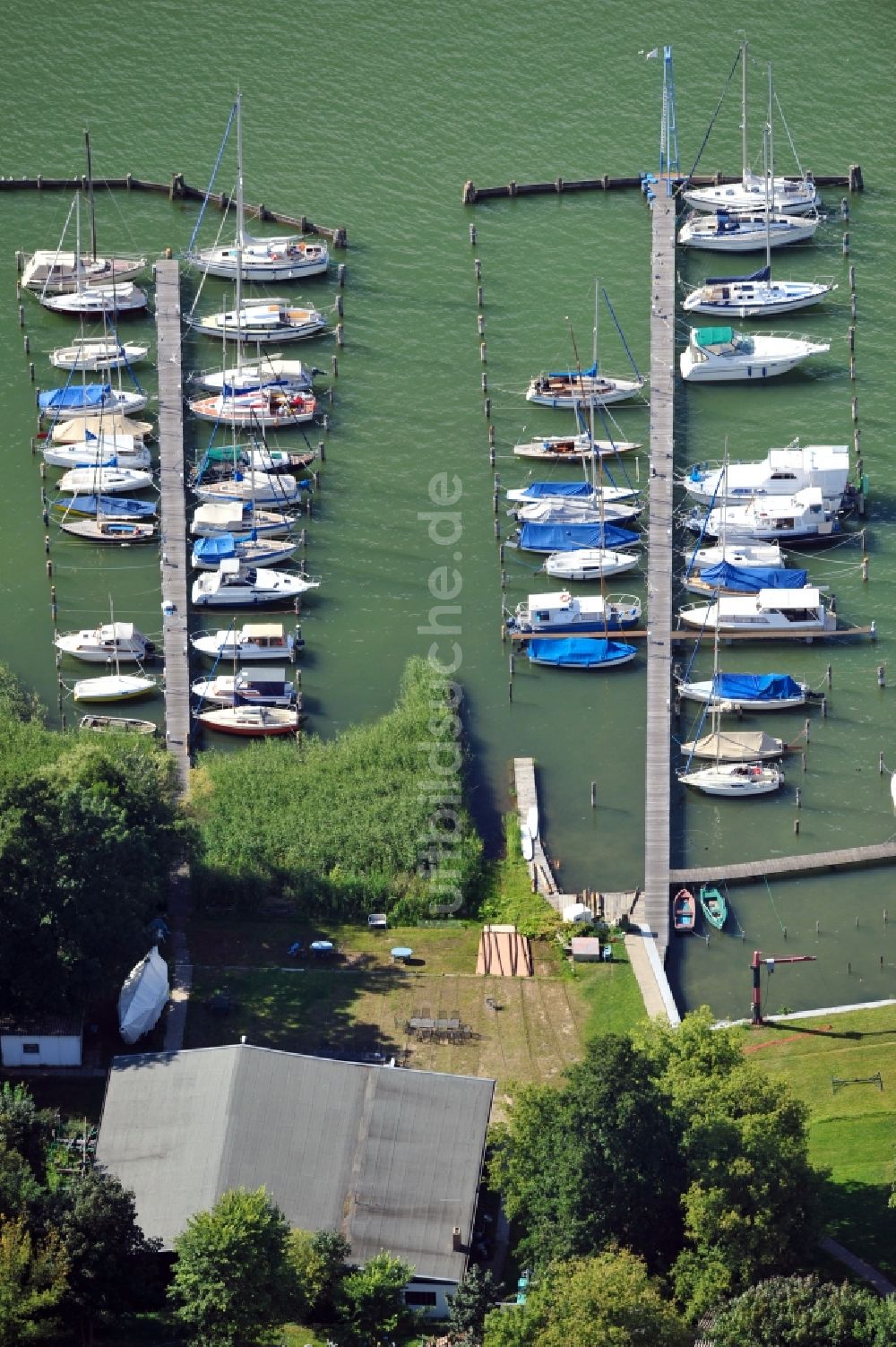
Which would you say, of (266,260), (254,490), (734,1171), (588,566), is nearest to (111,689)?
(254,490)

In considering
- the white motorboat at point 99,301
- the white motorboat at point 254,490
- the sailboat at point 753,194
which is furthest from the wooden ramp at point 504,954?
the sailboat at point 753,194

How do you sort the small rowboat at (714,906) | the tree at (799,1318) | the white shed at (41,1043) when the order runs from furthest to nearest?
the small rowboat at (714,906) → the white shed at (41,1043) → the tree at (799,1318)

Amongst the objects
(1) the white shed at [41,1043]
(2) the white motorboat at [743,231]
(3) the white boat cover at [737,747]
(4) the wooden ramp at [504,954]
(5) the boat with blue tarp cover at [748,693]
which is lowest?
(1) the white shed at [41,1043]

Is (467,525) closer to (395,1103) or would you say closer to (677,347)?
(677,347)

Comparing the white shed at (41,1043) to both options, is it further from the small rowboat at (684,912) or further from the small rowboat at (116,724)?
the small rowboat at (684,912)

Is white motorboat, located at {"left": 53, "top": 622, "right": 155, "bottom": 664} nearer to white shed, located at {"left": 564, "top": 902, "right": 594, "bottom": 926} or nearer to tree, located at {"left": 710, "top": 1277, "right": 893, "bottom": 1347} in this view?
white shed, located at {"left": 564, "top": 902, "right": 594, "bottom": 926}

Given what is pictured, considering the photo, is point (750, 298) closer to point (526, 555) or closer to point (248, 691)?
point (526, 555)
